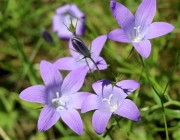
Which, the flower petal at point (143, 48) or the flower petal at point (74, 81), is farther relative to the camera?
the flower petal at point (74, 81)

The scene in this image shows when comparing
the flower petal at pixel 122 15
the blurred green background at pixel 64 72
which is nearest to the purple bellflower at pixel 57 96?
the flower petal at pixel 122 15

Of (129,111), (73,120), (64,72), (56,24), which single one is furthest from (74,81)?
(56,24)

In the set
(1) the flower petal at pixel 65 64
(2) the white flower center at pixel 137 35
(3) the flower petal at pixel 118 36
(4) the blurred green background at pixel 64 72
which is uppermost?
(3) the flower petal at pixel 118 36

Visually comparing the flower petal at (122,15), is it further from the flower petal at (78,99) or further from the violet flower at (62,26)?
the violet flower at (62,26)

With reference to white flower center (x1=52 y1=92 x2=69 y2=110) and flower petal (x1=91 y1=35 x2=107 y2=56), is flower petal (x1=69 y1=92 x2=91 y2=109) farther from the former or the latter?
flower petal (x1=91 y1=35 x2=107 y2=56)

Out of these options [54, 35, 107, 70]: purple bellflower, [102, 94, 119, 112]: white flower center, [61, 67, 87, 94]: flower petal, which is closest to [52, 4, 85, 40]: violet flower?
[54, 35, 107, 70]: purple bellflower

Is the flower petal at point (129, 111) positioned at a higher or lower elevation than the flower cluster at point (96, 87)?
lower

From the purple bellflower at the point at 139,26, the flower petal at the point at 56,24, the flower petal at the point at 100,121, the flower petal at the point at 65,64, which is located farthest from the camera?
the flower petal at the point at 56,24
